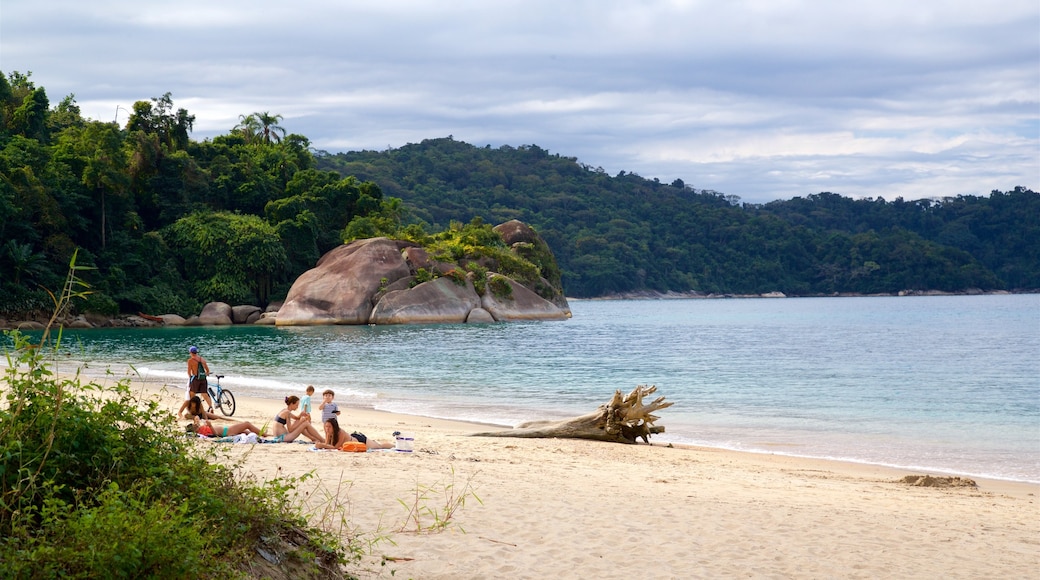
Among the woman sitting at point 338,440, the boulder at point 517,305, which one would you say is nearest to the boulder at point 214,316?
the boulder at point 517,305

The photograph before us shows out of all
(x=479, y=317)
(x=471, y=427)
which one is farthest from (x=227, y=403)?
(x=479, y=317)

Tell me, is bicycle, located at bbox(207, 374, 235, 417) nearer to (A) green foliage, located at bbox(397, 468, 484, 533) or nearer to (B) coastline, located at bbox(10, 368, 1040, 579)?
(B) coastline, located at bbox(10, 368, 1040, 579)

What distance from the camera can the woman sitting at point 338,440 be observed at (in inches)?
426

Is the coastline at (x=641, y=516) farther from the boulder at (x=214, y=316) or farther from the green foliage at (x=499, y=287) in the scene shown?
the green foliage at (x=499, y=287)

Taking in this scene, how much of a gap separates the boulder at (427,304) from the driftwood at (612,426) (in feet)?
122

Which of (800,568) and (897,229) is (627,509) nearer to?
(800,568)

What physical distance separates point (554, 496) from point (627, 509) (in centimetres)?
73

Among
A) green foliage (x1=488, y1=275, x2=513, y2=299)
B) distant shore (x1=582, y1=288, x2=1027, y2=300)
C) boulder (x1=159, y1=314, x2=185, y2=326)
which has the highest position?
distant shore (x1=582, y1=288, x2=1027, y2=300)

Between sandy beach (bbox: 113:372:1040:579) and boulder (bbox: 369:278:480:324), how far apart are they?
128ft

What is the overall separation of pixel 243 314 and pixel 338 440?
147 ft

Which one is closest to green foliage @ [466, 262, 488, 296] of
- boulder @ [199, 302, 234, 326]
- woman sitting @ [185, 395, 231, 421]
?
boulder @ [199, 302, 234, 326]

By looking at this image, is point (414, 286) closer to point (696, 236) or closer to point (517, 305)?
point (517, 305)

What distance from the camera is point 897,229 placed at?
443ft

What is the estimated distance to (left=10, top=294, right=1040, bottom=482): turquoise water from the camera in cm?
1466
